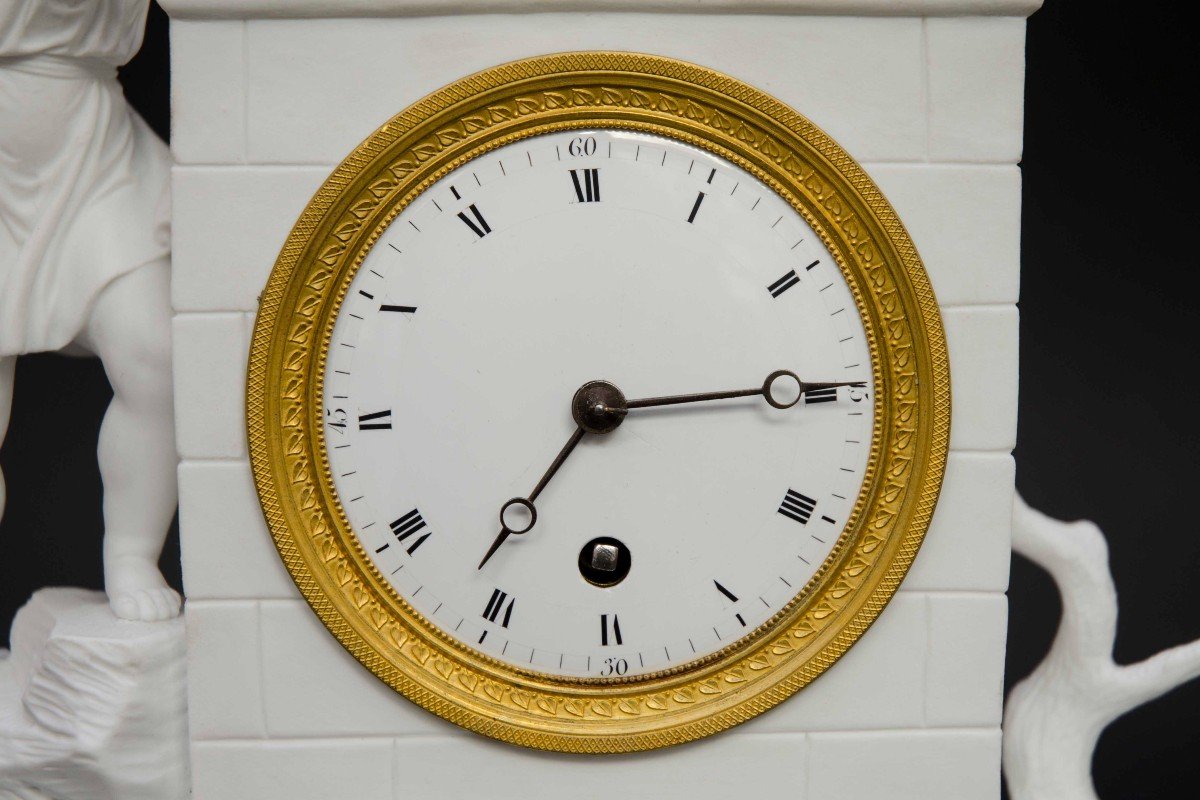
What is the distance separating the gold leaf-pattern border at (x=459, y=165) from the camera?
1.68m

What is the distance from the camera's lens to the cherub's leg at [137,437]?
1.80 metres

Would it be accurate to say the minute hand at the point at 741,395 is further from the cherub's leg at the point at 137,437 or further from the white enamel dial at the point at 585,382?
the cherub's leg at the point at 137,437

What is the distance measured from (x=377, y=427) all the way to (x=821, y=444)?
1.58 feet

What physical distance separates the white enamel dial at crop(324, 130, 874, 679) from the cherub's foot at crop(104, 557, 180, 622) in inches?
12.0

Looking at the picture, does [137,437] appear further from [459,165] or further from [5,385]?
[459,165]

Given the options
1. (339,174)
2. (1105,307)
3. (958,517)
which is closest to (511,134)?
(339,174)

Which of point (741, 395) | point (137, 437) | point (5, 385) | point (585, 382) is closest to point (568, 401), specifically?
point (585, 382)

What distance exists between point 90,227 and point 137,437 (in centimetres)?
25

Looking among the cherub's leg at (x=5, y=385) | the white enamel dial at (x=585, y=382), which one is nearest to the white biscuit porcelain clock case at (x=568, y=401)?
the white enamel dial at (x=585, y=382)

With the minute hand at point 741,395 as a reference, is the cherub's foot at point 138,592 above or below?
below

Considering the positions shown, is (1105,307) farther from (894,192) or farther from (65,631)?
(65,631)

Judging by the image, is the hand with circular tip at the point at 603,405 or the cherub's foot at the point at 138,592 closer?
the hand with circular tip at the point at 603,405

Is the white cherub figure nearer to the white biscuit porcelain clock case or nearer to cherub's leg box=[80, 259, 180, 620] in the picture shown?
cherub's leg box=[80, 259, 180, 620]

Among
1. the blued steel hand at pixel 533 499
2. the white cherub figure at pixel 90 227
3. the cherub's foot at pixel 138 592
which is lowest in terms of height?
the cherub's foot at pixel 138 592
